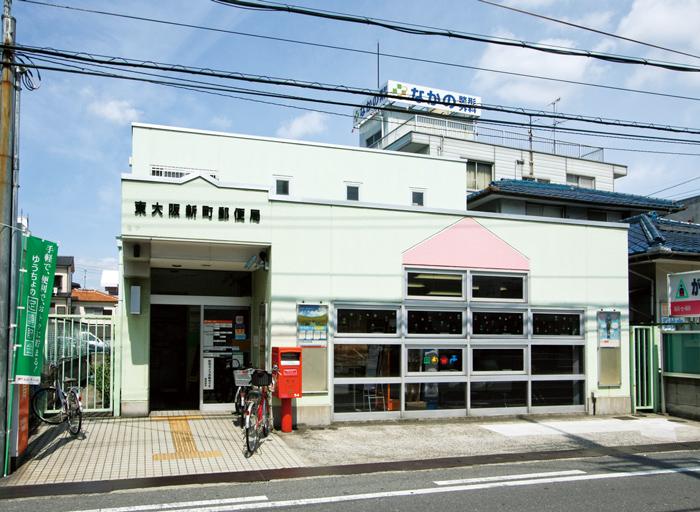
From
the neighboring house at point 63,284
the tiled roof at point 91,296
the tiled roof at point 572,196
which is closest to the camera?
the tiled roof at point 572,196

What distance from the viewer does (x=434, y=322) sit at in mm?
13281

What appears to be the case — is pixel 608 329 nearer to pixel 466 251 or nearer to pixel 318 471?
pixel 466 251

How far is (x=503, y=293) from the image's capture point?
1392 cm

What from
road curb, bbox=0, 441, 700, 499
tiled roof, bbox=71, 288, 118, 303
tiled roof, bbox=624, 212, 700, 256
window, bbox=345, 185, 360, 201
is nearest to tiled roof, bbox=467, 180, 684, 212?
tiled roof, bbox=624, 212, 700, 256

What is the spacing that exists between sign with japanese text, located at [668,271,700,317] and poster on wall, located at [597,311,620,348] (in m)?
1.27

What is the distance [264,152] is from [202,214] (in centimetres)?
648

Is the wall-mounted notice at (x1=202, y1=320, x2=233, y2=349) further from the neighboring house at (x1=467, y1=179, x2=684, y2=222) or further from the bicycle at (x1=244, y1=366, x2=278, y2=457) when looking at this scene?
the neighboring house at (x1=467, y1=179, x2=684, y2=222)

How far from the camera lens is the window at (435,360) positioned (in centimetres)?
1304

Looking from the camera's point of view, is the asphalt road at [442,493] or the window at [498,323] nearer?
the asphalt road at [442,493]

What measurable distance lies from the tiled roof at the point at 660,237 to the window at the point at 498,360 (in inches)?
218

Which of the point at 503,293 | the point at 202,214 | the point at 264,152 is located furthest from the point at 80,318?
the point at 503,293

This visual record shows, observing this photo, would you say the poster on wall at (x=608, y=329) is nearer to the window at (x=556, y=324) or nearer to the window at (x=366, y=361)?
the window at (x=556, y=324)

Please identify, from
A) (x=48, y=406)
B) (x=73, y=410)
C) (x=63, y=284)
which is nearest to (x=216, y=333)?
(x=48, y=406)

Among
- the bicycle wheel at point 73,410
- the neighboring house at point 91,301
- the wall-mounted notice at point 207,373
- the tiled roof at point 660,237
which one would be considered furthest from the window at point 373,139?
the neighboring house at point 91,301
